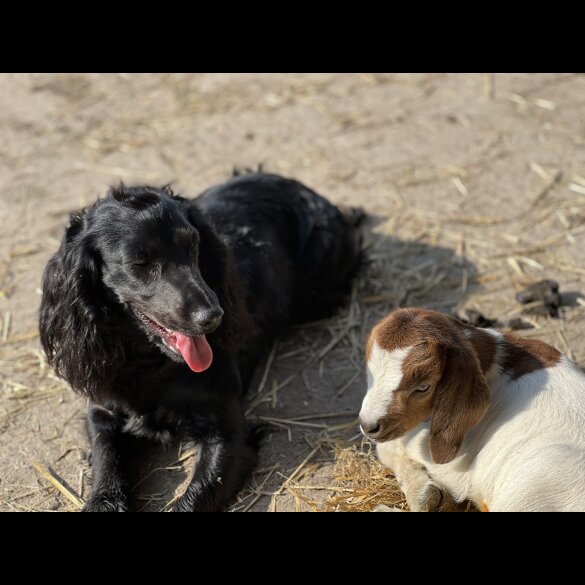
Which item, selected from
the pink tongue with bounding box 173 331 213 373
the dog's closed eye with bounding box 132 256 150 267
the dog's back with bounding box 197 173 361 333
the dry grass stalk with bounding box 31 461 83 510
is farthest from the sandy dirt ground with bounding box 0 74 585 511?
the dog's closed eye with bounding box 132 256 150 267

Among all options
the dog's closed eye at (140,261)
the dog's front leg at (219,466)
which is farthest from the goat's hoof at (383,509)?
the dog's closed eye at (140,261)

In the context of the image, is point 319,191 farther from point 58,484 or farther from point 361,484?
point 58,484

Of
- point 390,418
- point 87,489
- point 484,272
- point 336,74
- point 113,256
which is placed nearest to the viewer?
point 390,418

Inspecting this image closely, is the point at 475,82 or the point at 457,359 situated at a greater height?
the point at 457,359

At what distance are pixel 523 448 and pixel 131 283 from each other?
2.14 meters

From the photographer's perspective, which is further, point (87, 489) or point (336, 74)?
point (336, 74)

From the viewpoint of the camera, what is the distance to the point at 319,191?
747cm

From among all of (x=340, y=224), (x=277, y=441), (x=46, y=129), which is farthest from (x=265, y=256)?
(x=46, y=129)

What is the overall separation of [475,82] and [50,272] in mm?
5869

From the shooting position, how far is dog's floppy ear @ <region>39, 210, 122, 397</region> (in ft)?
14.5

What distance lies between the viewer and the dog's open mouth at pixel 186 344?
4398 mm

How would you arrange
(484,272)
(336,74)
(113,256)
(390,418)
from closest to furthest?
(390,418), (113,256), (484,272), (336,74)

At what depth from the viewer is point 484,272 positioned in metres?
6.23

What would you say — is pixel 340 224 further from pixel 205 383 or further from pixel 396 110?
pixel 396 110
